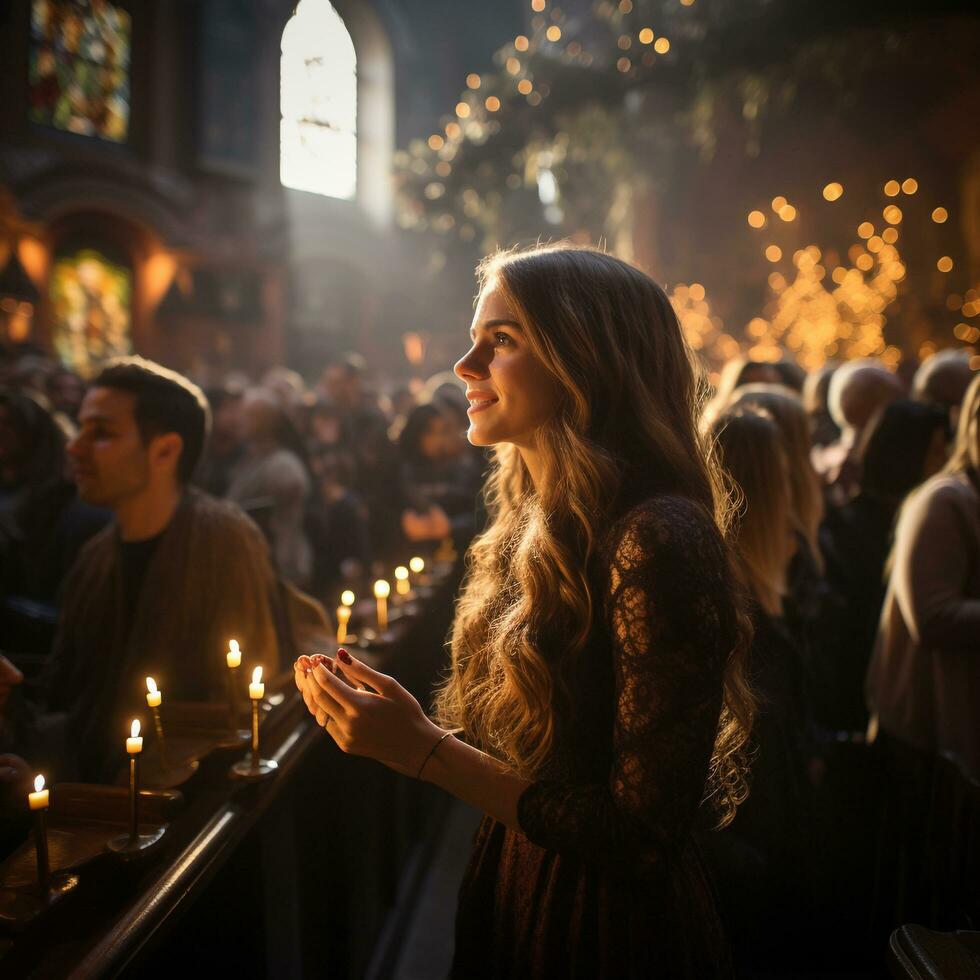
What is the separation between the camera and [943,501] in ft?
8.70

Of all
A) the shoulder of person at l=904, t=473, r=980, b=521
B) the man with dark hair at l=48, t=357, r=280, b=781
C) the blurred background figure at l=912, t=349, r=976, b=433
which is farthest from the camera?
the blurred background figure at l=912, t=349, r=976, b=433

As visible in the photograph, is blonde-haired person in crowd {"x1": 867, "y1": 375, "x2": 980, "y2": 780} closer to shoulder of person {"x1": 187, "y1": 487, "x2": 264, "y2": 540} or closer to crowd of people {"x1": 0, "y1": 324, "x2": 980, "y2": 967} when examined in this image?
crowd of people {"x1": 0, "y1": 324, "x2": 980, "y2": 967}

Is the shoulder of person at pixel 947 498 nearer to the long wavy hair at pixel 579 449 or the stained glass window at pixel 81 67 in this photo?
the long wavy hair at pixel 579 449

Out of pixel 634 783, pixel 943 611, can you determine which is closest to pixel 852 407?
pixel 943 611

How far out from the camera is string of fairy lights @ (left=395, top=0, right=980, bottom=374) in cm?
765

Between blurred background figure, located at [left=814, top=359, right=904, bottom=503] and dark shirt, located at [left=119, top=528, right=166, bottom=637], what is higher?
blurred background figure, located at [left=814, top=359, right=904, bottom=503]

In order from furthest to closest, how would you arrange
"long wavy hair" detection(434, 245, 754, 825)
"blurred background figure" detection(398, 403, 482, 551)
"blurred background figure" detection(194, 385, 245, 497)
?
"blurred background figure" detection(194, 385, 245, 497)
"blurred background figure" detection(398, 403, 482, 551)
"long wavy hair" detection(434, 245, 754, 825)

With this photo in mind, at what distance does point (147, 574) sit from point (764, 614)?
177cm

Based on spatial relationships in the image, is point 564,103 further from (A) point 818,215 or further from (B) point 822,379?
(A) point 818,215

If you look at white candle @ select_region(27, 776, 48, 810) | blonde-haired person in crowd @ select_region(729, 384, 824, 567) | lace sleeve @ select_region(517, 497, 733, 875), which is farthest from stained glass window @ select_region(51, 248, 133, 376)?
lace sleeve @ select_region(517, 497, 733, 875)

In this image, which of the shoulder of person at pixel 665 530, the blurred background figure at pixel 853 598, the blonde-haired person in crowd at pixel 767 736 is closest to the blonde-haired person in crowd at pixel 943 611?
the blonde-haired person in crowd at pixel 767 736

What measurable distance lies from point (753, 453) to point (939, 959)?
4.36 feet

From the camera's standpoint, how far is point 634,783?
3.88 feet

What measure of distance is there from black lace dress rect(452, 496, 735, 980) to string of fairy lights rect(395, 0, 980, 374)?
655cm
